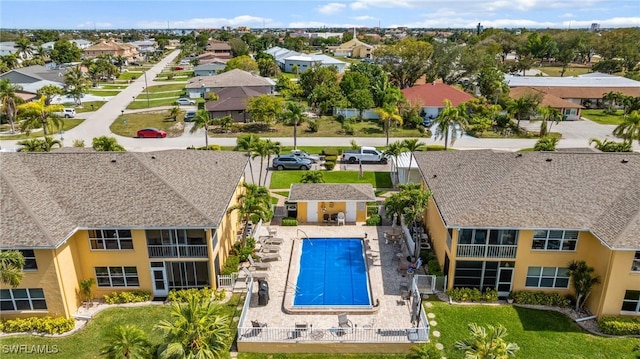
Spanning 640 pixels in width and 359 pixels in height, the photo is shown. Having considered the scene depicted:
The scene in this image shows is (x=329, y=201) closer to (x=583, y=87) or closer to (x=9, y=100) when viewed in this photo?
(x=9, y=100)

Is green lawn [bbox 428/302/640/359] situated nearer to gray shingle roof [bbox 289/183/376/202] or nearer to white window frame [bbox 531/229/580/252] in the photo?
white window frame [bbox 531/229/580/252]

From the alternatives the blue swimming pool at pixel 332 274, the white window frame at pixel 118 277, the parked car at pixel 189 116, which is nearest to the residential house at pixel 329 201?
the blue swimming pool at pixel 332 274

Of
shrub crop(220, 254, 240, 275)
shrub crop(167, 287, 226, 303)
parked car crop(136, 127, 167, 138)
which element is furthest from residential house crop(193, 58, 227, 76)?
shrub crop(167, 287, 226, 303)

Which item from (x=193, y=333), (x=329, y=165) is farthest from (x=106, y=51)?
(x=193, y=333)

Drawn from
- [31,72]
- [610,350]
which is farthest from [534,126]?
[31,72]

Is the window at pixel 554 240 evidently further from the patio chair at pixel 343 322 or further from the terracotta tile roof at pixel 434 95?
the terracotta tile roof at pixel 434 95

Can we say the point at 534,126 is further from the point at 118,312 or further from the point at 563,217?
the point at 118,312
